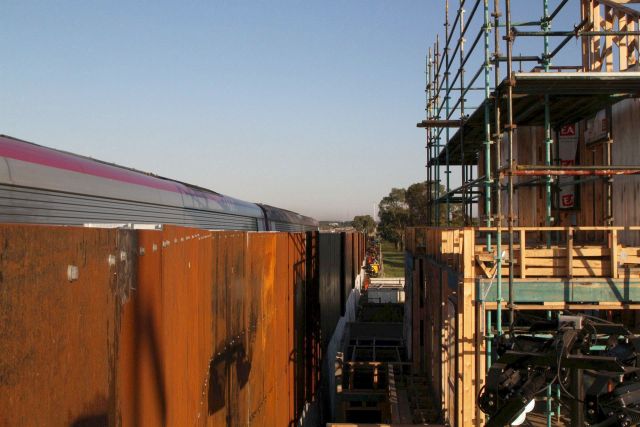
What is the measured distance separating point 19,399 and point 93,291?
59 cm

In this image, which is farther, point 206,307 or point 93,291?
point 206,307

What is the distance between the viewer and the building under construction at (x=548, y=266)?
423 cm

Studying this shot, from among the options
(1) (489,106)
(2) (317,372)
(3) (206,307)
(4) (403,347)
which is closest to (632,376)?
(3) (206,307)

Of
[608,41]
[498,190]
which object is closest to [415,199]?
[608,41]

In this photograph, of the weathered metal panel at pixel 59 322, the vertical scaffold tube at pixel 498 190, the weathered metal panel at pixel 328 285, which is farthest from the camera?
the weathered metal panel at pixel 328 285

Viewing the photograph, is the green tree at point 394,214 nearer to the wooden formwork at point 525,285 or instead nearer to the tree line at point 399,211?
the tree line at point 399,211

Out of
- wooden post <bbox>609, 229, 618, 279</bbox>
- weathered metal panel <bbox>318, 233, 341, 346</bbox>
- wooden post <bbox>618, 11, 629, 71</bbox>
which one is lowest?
weathered metal panel <bbox>318, 233, 341, 346</bbox>

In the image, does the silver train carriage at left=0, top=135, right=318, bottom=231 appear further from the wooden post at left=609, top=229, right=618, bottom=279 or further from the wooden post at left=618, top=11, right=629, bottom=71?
the wooden post at left=618, top=11, right=629, bottom=71

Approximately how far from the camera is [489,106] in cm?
993

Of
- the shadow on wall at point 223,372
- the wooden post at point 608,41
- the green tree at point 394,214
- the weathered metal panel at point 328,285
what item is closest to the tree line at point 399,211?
the green tree at point 394,214

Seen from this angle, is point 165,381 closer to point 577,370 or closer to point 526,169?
point 577,370

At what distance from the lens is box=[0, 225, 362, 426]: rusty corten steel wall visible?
6.15 feet

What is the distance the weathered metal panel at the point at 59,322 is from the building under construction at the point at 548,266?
→ 2953mm

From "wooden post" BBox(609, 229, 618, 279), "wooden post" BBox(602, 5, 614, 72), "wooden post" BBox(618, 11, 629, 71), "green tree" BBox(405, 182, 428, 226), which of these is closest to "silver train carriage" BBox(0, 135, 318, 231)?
"wooden post" BBox(609, 229, 618, 279)
